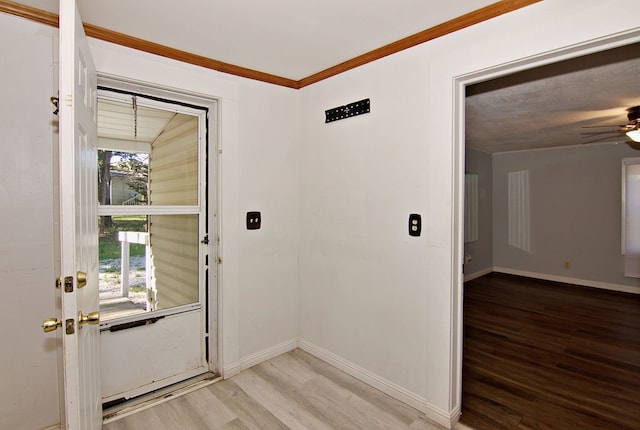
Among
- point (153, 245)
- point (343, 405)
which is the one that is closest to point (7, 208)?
point (153, 245)

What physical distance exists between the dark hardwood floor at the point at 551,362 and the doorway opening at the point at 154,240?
2047 millimetres

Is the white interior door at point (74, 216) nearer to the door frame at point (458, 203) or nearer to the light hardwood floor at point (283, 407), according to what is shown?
the light hardwood floor at point (283, 407)

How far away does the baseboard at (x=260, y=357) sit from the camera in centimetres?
254

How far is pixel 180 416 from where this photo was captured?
6.83 ft

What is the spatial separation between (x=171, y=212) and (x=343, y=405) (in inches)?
71.4

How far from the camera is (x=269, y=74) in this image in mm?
2691

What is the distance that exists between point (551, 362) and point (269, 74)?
3.48m

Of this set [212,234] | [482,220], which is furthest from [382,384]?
[482,220]

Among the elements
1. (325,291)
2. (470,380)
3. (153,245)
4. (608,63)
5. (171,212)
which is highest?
(608,63)

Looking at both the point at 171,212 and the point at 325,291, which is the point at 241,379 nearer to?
the point at 325,291

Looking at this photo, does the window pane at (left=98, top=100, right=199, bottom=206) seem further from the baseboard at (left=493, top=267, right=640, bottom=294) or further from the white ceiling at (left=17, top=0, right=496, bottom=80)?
the baseboard at (left=493, top=267, right=640, bottom=294)

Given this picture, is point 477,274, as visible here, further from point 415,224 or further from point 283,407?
point 283,407

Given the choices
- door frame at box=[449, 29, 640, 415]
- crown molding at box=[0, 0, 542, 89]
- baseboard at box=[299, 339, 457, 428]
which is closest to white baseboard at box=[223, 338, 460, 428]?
baseboard at box=[299, 339, 457, 428]

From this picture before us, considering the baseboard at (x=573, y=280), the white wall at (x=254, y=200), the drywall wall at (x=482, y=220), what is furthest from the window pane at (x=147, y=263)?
the baseboard at (x=573, y=280)
